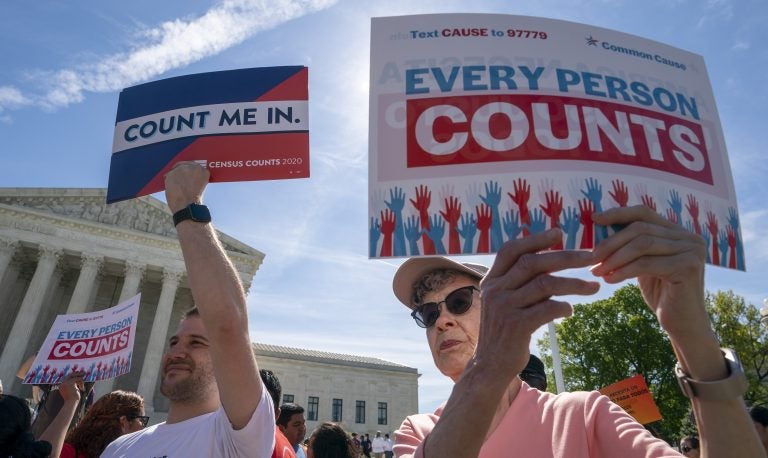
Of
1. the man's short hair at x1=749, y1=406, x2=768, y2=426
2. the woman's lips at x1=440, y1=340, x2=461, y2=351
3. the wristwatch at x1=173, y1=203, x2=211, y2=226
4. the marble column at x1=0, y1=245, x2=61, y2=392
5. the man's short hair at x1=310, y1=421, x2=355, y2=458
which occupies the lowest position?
the man's short hair at x1=310, y1=421, x2=355, y2=458

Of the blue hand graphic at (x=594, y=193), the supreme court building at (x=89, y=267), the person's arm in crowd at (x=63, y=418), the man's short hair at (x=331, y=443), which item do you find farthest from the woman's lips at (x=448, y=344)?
the supreme court building at (x=89, y=267)

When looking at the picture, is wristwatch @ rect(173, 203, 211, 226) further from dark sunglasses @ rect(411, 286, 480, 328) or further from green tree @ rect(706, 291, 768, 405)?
green tree @ rect(706, 291, 768, 405)

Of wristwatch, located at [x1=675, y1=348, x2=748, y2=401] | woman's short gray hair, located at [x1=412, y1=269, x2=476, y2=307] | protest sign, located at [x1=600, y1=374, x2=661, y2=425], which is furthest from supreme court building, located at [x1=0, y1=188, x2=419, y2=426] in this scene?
wristwatch, located at [x1=675, y1=348, x2=748, y2=401]

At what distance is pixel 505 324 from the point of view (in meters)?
1.09

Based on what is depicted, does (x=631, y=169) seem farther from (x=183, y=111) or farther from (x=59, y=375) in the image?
(x=59, y=375)

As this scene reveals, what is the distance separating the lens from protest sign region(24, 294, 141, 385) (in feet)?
19.3

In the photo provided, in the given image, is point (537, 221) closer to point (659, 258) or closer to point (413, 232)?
point (413, 232)

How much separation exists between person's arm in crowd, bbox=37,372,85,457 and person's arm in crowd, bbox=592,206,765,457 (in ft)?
13.6

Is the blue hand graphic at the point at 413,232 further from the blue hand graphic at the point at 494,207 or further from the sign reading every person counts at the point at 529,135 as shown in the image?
the blue hand graphic at the point at 494,207

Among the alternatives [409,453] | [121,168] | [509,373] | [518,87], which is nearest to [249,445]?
[409,453]

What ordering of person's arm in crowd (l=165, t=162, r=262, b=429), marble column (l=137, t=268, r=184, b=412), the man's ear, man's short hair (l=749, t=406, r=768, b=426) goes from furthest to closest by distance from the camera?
1. marble column (l=137, t=268, r=184, b=412)
2. man's short hair (l=749, t=406, r=768, b=426)
3. the man's ear
4. person's arm in crowd (l=165, t=162, r=262, b=429)

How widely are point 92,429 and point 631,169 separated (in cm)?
447

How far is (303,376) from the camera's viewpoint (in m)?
46.6

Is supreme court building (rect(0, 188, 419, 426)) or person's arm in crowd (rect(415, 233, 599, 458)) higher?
supreme court building (rect(0, 188, 419, 426))
